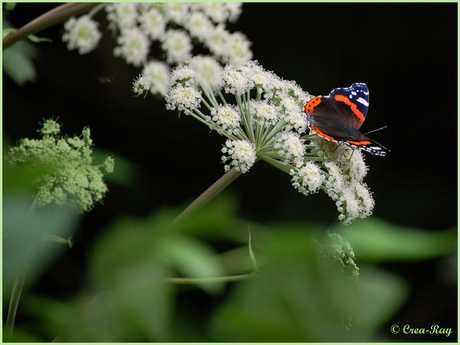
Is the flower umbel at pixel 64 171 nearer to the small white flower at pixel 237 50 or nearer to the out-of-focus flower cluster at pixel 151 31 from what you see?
the out-of-focus flower cluster at pixel 151 31

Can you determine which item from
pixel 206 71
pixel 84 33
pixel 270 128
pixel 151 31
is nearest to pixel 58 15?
pixel 84 33

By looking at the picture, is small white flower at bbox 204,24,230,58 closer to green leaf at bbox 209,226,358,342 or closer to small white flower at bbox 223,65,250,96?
small white flower at bbox 223,65,250,96

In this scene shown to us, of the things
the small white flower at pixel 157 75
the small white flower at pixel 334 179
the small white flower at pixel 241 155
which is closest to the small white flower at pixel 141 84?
the small white flower at pixel 157 75

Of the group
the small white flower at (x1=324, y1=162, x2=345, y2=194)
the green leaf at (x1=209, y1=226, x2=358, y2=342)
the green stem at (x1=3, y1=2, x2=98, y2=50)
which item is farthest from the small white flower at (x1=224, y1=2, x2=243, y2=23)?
the green leaf at (x1=209, y1=226, x2=358, y2=342)

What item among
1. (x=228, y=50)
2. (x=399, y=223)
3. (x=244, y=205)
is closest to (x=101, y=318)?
(x=228, y=50)

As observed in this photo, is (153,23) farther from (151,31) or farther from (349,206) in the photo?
(349,206)
